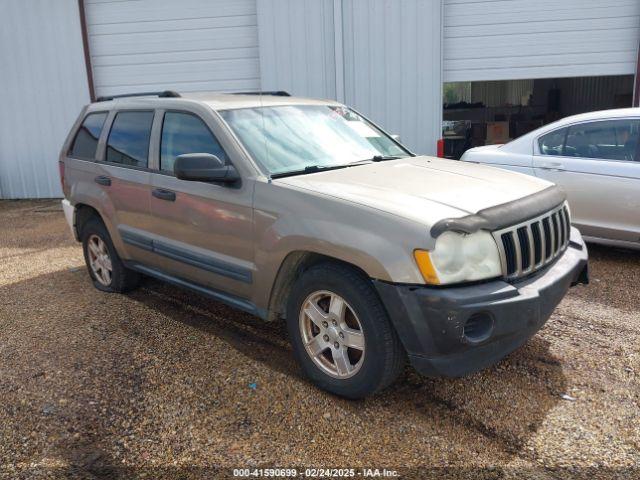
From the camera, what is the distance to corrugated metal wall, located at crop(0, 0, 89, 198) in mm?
10398

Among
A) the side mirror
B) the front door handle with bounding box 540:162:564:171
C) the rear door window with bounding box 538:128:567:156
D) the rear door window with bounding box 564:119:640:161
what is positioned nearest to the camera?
the side mirror

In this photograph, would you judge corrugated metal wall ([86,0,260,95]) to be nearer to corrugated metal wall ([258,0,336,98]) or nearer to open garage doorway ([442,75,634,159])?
corrugated metal wall ([258,0,336,98])

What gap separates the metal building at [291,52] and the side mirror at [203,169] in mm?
6631

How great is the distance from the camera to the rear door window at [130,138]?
4.23 metres

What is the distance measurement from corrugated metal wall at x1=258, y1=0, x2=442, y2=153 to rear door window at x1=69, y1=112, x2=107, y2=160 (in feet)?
17.4

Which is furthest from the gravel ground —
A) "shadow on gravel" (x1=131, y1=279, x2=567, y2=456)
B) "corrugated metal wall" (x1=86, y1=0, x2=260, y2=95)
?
"corrugated metal wall" (x1=86, y1=0, x2=260, y2=95)

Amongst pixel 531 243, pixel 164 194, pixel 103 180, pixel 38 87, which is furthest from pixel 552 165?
pixel 38 87

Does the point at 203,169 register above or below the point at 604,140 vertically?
above

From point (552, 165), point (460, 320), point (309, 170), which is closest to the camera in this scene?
point (460, 320)

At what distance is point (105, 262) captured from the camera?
4.96m


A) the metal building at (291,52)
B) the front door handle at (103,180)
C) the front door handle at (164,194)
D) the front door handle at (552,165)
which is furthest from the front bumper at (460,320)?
the metal building at (291,52)

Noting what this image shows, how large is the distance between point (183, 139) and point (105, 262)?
1.68m

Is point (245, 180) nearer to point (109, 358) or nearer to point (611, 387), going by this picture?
point (109, 358)

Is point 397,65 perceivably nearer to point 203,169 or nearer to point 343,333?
point 203,169
